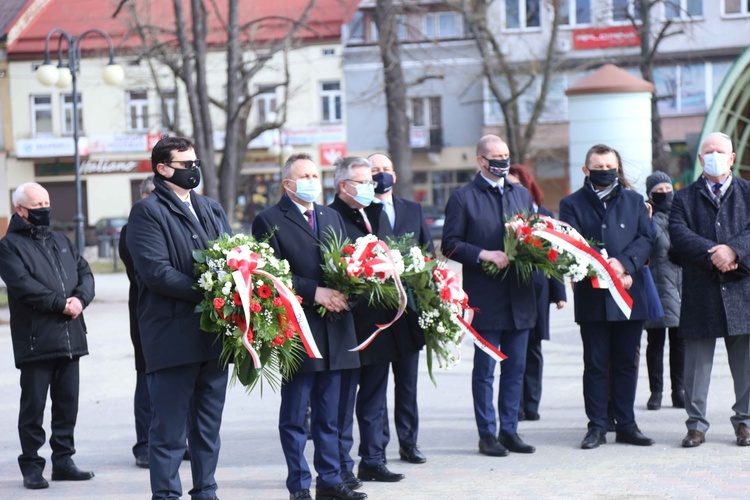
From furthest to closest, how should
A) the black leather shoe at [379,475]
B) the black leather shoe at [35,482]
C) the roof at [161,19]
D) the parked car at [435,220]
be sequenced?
the roof at [161,19] < the parked car at [435,220] < the black leather shoe at [35,482] < the black leather shoe at [379,475]

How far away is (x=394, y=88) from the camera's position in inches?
1082

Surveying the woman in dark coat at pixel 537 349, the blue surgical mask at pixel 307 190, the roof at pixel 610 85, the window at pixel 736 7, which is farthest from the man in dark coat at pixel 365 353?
the window at pixel 736 7

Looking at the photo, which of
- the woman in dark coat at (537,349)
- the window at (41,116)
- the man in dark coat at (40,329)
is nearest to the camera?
the man in dark coat at (40,329)

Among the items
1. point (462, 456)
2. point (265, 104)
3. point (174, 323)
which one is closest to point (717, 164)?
point (462, 456)

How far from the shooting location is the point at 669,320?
9.75 m

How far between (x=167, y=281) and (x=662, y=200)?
16.9 ft

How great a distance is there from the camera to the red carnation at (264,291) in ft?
20.2

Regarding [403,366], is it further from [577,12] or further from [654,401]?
[577,12]

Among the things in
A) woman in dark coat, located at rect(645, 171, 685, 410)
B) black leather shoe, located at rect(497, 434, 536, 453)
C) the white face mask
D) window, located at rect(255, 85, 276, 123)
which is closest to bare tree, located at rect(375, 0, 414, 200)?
woman in dark coat, located at rect(645, 171, 685, 410)

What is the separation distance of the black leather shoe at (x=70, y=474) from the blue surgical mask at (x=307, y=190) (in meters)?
2.45

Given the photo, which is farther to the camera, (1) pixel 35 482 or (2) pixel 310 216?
(1) pixel 35 482

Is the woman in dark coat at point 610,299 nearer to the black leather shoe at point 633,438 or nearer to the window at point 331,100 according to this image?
the black leather shoe at point 633,438

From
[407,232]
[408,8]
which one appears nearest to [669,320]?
[407,232]

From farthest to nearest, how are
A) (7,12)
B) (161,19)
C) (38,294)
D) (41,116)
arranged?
(7,12) → (41,116) → (161,19) → (38,294)
